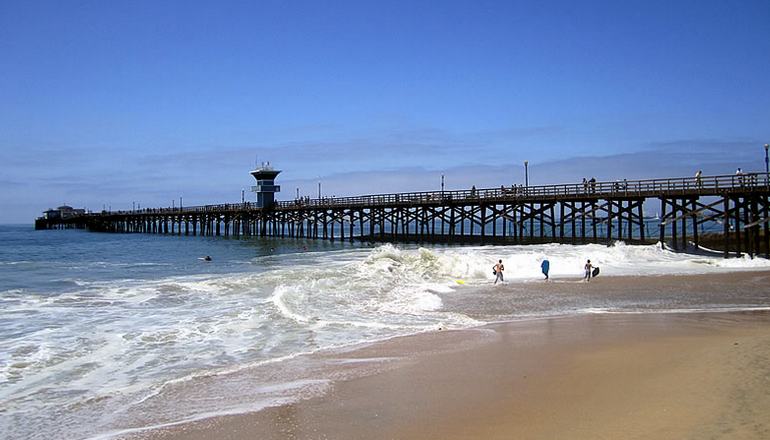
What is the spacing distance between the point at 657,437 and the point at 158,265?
26428 mm

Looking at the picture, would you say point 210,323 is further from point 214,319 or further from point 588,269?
point 588,269

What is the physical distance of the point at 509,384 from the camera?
7062mm

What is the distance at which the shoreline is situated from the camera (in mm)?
5605

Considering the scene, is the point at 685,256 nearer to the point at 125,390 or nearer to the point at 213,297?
the point at 213,297

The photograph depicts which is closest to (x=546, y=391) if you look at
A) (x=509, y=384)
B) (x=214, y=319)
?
(x=509, y=384)

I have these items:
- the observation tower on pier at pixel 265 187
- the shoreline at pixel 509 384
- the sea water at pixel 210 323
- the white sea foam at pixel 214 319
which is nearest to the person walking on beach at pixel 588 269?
the sea water at pixel 210 323

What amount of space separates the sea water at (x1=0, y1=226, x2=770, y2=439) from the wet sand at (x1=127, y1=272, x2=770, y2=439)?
74 cm

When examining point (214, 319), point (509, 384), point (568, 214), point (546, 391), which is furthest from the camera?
point (568, 214)

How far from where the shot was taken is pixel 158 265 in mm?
28219

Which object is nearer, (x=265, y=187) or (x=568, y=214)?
(x=568, y=214)

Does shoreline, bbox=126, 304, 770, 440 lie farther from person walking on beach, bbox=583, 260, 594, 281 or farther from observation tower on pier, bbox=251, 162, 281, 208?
observation tower on pier, bbox=251, 162, 281, 208

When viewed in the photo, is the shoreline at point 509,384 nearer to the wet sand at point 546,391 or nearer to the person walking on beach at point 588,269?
the wet sand at point 546,391

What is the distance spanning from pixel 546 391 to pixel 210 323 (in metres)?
7.42

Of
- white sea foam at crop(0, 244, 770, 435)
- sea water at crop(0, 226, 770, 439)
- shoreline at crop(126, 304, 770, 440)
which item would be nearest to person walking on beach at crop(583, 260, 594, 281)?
sea water at crop(0, 226, 770, 439)
